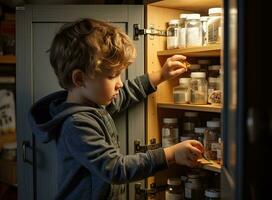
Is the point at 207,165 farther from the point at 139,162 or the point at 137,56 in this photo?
the point at 137,56

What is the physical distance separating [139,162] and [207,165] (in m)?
0.24

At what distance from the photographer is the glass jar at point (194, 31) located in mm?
1378

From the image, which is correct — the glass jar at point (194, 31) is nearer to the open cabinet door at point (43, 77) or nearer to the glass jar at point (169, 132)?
the open cabinet door at point (43, 77)

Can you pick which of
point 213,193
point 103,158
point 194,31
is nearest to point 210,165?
point 213,193

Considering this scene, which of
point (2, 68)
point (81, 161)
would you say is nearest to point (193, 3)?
point (81, 161)

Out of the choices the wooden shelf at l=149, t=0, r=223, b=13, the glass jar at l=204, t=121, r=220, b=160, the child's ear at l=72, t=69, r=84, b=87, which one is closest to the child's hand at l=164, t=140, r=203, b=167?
the glass jar at l=204, t=121, r=220, b=160

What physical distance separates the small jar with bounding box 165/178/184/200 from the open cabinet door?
14 cm

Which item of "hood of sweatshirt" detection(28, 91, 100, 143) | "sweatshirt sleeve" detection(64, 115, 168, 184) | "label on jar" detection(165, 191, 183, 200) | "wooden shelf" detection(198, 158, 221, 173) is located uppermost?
"hood of sweatshirt" detection(28, 91, 100, 143)

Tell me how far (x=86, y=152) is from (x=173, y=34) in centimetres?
55

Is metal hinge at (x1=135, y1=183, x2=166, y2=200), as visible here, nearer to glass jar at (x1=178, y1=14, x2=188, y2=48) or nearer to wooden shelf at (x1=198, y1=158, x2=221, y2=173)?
wooden shelf at (x1=198, y1=158, x2=221, y2=173)

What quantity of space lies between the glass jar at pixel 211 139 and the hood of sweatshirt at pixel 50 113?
0.40 meters

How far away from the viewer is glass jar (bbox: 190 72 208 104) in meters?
1.40

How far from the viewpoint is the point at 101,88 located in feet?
4.09

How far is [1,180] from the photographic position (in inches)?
91.6
